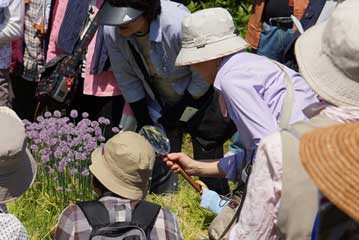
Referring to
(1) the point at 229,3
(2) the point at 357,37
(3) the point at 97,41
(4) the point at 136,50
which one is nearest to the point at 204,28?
(4) the point at 136,50

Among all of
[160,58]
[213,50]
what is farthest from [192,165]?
[160,58]

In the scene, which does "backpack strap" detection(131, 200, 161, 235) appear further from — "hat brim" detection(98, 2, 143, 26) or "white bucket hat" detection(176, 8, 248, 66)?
"hat brim" detection(98, 2, 143, 26)

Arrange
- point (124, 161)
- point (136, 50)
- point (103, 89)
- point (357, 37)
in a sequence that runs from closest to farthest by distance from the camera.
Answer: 1. point (357, 37)
2. point (124, 161)
3. point (136, 50)
4. point (103, 89)

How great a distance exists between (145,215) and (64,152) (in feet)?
4.29

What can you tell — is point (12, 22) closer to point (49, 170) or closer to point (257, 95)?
point (49, 170)

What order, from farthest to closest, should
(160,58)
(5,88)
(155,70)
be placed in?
(5,88), (155,70), (160,58)

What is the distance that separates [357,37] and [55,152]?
99.2 inches

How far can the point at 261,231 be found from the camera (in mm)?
2004

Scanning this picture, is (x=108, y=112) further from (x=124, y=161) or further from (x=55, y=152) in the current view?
(x=124, y=161)

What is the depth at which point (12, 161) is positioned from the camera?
2945 millimetres

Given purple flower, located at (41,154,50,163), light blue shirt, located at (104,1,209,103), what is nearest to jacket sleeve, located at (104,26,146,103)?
light blue shirt, located at (104,1,209,103)

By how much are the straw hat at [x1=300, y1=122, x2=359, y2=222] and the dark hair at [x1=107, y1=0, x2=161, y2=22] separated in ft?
8.70

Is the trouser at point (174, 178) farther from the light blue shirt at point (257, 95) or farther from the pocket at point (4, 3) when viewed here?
the light blue shirt at point (257, 95)

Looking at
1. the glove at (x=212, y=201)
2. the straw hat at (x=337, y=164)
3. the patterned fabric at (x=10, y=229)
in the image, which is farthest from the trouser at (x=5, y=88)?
the straw hat at (x=337, y=164)
